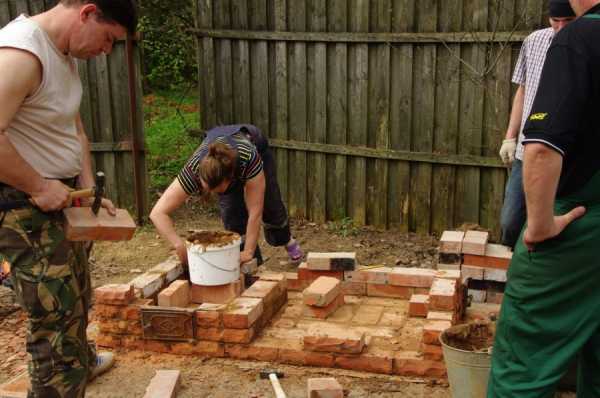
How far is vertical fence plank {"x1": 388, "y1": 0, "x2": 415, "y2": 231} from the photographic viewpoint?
22.3 feet

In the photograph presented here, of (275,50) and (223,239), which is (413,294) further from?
(275,50)

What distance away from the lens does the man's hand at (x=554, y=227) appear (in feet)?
8.27

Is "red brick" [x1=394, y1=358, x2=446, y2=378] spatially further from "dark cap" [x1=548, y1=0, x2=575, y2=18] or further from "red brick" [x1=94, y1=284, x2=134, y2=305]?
"dark cap" [x1=548, y1=0, x2=575, y2=18]

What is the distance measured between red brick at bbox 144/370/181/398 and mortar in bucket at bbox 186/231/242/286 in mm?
847

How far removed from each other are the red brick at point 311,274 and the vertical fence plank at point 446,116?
2.28 metres

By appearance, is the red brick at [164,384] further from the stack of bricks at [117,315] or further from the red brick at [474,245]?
the red brick at [474,245]

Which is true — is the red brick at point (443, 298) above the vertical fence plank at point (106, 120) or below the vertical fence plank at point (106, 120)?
below

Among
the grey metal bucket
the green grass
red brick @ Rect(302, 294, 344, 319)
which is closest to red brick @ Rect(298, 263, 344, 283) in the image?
red brick @ Rect(302, 294, 344, 319)

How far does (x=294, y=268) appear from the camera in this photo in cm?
635

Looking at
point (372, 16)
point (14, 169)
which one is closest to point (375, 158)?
point (372, 16)

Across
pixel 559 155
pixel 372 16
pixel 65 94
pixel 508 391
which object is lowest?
pixel 508 391

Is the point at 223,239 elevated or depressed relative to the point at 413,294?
elevated

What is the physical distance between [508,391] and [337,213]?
506 cm

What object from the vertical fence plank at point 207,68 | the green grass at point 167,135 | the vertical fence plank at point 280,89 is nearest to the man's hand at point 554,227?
the vertical fence plank at point 280,89
